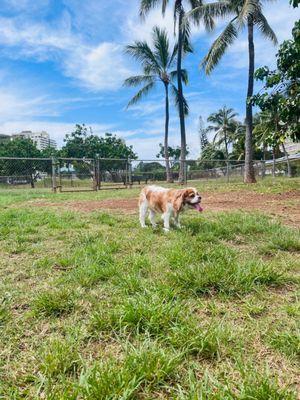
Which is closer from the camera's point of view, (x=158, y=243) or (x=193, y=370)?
(x=193, y=370)

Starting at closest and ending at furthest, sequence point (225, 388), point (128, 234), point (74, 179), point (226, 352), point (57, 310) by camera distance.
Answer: point (225, 388) → point (226, 352) → point (57, 310) → point (128, 234) → point (74, 179)

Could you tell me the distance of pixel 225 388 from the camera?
134 centimetres

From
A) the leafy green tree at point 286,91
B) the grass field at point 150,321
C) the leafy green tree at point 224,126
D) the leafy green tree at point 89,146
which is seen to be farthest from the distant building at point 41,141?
the grass field at point 150,321

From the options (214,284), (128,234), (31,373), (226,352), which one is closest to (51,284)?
(31,373)

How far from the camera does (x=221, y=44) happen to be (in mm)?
15828

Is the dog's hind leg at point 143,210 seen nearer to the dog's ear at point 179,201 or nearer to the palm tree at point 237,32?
the dog's ear at point 179,201

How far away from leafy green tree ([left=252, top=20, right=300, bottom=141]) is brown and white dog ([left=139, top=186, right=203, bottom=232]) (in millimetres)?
5873

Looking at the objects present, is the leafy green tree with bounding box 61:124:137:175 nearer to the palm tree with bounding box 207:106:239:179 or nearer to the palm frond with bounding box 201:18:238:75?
the palm tree with bounding box 207:106:239:179

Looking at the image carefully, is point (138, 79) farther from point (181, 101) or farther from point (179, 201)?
point (179, 201)

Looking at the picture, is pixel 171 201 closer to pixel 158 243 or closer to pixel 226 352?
pixel 158 243

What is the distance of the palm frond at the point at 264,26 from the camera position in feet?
50.1

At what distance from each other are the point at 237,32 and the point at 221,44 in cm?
107

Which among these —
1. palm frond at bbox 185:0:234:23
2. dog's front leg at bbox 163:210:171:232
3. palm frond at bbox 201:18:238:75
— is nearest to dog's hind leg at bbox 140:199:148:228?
dog's front leg at bbox 163:210:171:232

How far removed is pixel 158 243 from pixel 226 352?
231 cm
